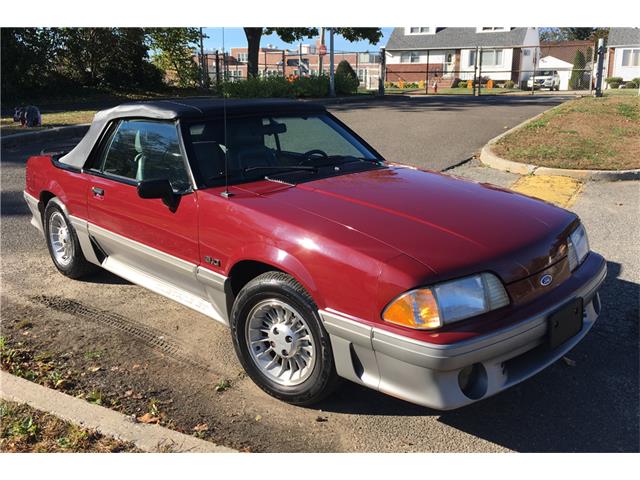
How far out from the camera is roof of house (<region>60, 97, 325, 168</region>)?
3.79 m

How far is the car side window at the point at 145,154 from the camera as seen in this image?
3.70 meters

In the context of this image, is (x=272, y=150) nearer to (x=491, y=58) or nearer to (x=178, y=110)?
(x=178, y=110)

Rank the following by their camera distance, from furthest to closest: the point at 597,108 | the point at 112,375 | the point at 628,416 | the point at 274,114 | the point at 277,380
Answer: the point at 597,108 → the point at 274,114 → the point at 112,375 → the point at 277,380 → the point at 628,416

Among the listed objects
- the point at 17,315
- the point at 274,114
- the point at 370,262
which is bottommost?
the point at 17,315

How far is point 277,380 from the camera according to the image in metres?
3.14

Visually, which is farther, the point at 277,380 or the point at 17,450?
the point at 277,380

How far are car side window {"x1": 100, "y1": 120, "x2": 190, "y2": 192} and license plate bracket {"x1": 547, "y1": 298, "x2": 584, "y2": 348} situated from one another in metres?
2.20

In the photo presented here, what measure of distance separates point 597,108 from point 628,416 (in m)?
13.2

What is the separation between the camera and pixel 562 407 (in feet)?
9.89

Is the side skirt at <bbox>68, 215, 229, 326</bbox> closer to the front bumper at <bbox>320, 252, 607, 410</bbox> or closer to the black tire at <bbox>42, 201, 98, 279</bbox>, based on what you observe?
the black tire at <bbox>42, 201, 98, 279</bbox>

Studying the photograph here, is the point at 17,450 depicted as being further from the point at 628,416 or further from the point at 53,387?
the point at 628,416

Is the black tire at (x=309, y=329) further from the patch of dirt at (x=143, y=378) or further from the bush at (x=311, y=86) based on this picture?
the bush at (x=311, y=86)

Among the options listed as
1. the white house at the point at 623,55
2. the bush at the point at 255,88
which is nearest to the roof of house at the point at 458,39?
the white house at the point at 623,55
